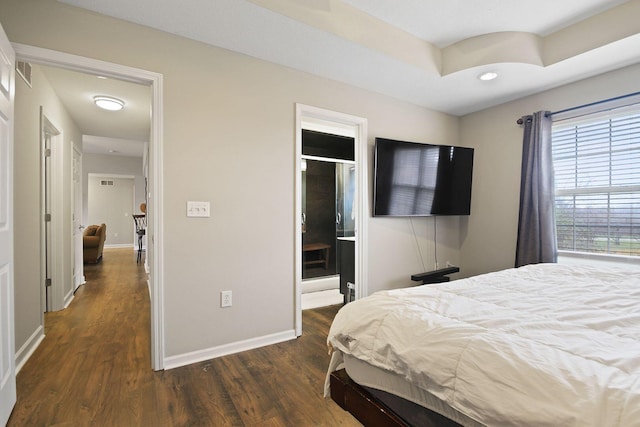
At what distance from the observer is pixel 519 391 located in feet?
2.63

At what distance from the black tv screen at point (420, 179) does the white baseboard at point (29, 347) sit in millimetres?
3085

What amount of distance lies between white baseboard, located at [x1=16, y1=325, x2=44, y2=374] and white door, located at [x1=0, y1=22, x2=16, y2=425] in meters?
0.66

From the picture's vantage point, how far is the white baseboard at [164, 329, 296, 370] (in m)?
2.25

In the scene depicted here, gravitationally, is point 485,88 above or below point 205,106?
above

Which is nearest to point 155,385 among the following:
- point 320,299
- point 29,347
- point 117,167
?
point 29,347

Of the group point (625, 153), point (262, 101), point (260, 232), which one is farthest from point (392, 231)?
point (625, 153)

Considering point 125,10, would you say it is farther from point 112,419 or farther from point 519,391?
point 519,391

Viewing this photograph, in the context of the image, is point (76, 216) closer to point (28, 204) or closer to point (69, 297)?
point (69, 297)

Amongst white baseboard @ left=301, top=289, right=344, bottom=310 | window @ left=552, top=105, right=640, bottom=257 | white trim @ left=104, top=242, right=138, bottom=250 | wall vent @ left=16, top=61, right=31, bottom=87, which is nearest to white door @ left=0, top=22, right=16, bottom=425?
wall vent @ left=16, top=61, right=31, bottom=87

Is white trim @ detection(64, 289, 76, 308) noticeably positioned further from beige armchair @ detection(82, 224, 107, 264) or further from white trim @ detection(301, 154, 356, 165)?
white trim @ detection(301, 154, 356, 165)

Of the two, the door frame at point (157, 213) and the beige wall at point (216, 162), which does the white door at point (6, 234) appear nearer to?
the beige wall at point (216, 162)

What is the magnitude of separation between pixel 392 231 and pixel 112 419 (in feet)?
9.26

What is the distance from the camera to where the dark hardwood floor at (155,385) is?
1.69 metres

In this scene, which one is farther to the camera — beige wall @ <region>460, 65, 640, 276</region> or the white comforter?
beige wall @ <region>460, 65, 640, 276</region>
